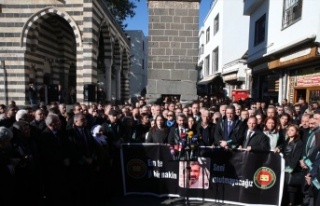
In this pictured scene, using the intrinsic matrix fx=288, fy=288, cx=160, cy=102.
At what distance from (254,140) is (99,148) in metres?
2.79

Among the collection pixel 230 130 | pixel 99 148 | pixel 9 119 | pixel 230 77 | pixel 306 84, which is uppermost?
pixel 230 77

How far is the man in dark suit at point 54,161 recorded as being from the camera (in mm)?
4406

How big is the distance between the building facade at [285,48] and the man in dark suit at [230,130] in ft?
19.5

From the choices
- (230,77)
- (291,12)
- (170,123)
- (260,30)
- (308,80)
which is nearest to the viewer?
(170,123)

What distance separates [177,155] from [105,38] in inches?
560

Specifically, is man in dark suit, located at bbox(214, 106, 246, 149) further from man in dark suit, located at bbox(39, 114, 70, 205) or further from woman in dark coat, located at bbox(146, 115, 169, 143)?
man in dark suit, located at bbox(39, 114, 70, 205)

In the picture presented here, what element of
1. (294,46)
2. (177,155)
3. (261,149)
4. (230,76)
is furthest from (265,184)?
(230,76)

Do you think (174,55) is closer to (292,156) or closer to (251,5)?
(292,156)

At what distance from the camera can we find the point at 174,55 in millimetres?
11102

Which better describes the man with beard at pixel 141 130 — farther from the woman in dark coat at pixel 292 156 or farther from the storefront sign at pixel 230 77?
the storefront sign at pixel 230 77

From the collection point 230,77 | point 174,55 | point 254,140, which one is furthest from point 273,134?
point 230,77

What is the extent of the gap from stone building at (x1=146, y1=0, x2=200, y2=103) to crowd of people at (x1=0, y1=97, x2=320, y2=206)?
464 centimetres

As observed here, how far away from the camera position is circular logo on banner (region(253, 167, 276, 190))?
16.5 feet

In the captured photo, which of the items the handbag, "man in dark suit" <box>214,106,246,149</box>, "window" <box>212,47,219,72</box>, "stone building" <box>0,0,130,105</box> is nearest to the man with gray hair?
"man in dark suit" <box>214,106,246,149</box>
